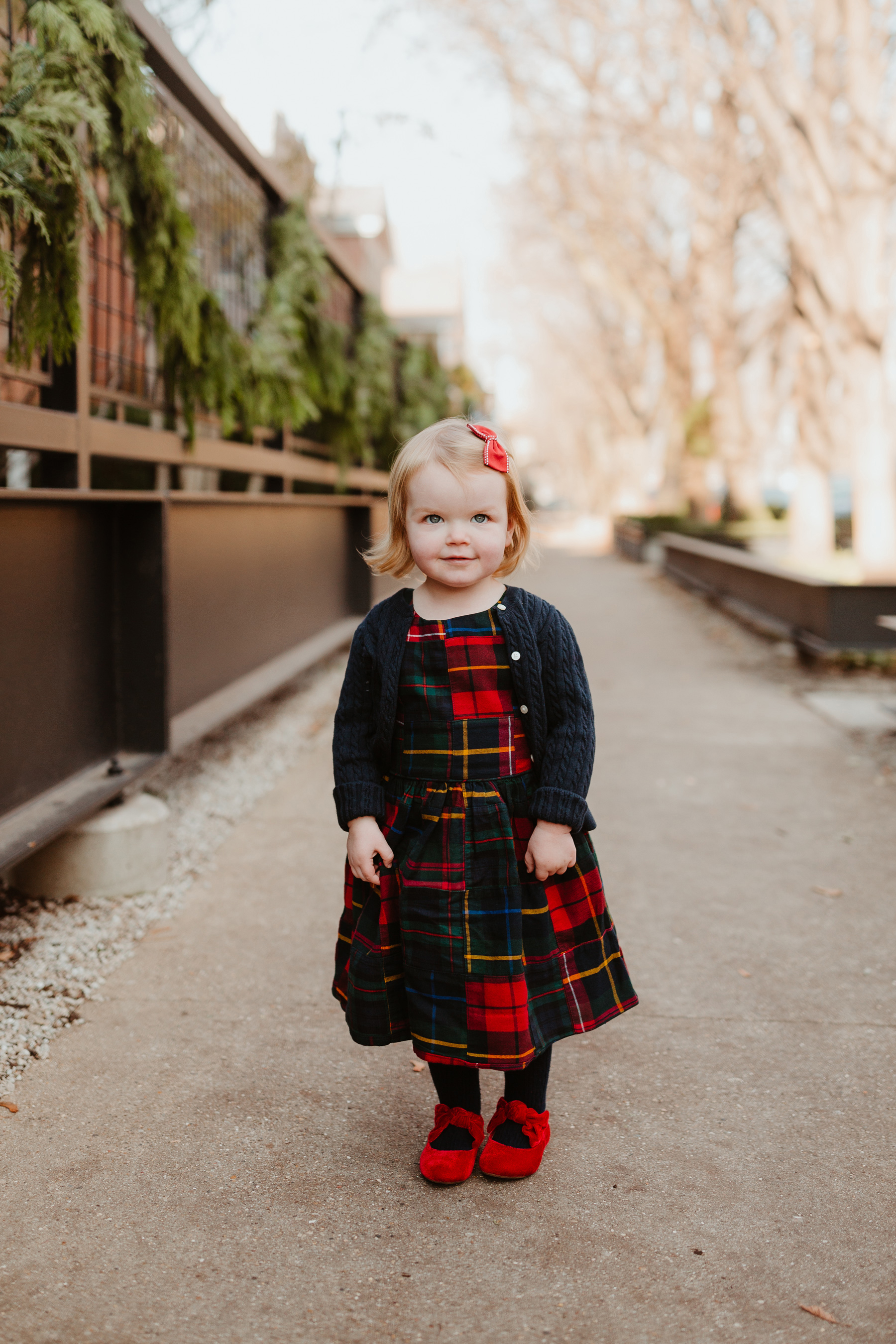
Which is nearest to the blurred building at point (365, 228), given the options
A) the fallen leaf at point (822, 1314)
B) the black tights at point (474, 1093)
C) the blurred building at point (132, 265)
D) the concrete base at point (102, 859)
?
the blurred building at point (132, 265)

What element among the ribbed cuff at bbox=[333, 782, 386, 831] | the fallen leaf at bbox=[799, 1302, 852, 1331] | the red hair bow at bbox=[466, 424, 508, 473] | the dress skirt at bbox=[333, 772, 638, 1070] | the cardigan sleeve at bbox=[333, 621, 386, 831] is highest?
the red hair bow at bbox=[466, 424, 508, 473]

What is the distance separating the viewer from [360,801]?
7.68ft

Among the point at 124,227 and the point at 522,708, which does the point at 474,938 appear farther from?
the point at 124,227

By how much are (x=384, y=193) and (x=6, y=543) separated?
47.4 metres

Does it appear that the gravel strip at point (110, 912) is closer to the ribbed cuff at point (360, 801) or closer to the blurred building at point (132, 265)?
the ribbed cuff at point (360, 801)

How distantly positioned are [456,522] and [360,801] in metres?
0.59

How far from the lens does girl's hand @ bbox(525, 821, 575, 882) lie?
227 cm

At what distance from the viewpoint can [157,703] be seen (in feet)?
13.9

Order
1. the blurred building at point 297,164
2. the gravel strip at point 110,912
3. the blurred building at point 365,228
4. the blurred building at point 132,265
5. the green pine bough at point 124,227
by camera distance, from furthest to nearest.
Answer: the blurred building at point 365,228 < the blurred building at point 297,164 < the blurred building at point 132,265 < the green pine bough at point 124,227 < the gravel strip at point 110,912

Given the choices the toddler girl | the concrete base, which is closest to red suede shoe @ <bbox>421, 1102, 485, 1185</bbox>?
the toddler girl

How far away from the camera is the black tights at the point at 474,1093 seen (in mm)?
2457

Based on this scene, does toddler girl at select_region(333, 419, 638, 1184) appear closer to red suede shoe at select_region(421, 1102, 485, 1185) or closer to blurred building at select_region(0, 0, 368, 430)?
red suede shoe at select_region(421, 1102, 485, 1185)

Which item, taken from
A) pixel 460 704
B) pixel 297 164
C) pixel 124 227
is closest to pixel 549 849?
pixel 460 704

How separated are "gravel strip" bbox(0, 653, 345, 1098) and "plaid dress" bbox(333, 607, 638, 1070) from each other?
1126mm
